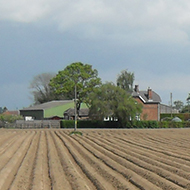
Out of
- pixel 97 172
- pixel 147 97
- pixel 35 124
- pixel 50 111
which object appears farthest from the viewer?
pixel 147 97

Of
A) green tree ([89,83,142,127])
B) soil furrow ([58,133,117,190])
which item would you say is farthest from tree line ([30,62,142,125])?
soil furrow ([58,133,117,190])

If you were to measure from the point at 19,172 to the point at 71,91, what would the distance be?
194ft

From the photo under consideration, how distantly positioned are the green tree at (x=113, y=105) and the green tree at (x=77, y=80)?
1408 cm

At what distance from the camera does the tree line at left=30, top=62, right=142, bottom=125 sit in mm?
54344

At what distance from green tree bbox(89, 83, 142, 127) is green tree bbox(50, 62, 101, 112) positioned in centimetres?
1408

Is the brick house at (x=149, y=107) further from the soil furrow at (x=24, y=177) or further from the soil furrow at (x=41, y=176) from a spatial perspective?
the soil furrow at (x=24, y=177)

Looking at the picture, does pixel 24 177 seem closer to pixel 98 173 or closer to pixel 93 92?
pixel 98 173

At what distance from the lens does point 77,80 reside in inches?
2822

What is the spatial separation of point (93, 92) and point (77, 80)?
15510mm

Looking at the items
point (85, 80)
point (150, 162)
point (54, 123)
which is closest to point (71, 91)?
point (85, 80)

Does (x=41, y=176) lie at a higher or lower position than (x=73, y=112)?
lower

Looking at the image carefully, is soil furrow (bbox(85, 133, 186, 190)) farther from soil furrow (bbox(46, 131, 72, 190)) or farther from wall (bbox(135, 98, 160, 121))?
wall (bbox(135, 98, 160, 121))

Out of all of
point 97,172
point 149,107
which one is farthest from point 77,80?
point 97,172

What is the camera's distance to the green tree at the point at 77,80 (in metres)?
69.9
